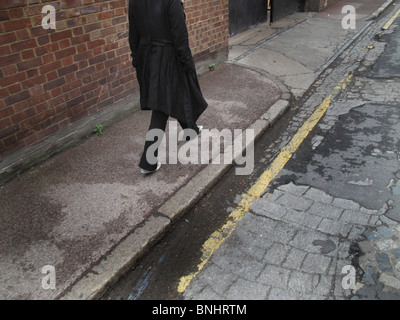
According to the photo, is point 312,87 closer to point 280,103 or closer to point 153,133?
point 280,103

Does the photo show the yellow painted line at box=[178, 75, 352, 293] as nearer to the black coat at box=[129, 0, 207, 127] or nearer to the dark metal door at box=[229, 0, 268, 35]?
the black coat at box=[129, 0, 207, 127]

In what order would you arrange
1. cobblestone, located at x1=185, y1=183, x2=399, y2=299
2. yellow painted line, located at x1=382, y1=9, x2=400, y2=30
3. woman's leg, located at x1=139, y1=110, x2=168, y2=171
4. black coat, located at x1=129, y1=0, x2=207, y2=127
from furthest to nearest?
1. yellow painted line, located at x1=382, y1=9, x2=400, y2=30
2. woman's leg, located at x1=139, y1=110, x2=168, y2=171
3. black coat, located at x1=129, y1=0, x2=207, y2=127
4. cobblestone, located at x1=185, y1=183, x2=399, y2=299

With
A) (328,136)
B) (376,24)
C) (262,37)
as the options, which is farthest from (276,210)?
(376,24)

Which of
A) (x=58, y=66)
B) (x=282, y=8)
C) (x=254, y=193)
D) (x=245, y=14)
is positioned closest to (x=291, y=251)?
(x=254, y=193)

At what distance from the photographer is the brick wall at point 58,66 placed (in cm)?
339

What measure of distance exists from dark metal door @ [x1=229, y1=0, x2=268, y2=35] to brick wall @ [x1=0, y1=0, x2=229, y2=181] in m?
5.22

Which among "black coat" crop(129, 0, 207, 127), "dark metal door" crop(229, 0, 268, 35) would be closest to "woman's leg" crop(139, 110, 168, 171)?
"black coat" crop(129, 0, 207, 127)

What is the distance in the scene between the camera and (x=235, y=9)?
9.08m

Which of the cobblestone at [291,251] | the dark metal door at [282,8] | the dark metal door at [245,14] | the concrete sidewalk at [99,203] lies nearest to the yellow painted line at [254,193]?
the cobblestone at [291,251]

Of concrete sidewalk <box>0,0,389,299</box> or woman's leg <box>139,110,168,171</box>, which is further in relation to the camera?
woman's leg <box>139,110,168,171</box>

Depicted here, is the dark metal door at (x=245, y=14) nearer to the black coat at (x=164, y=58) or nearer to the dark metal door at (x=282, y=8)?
the dark metal door at (x=282, y=8)

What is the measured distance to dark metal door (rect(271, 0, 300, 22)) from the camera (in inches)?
415

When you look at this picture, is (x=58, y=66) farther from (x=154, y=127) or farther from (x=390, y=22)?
(x=390, y=22)

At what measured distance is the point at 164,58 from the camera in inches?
132
